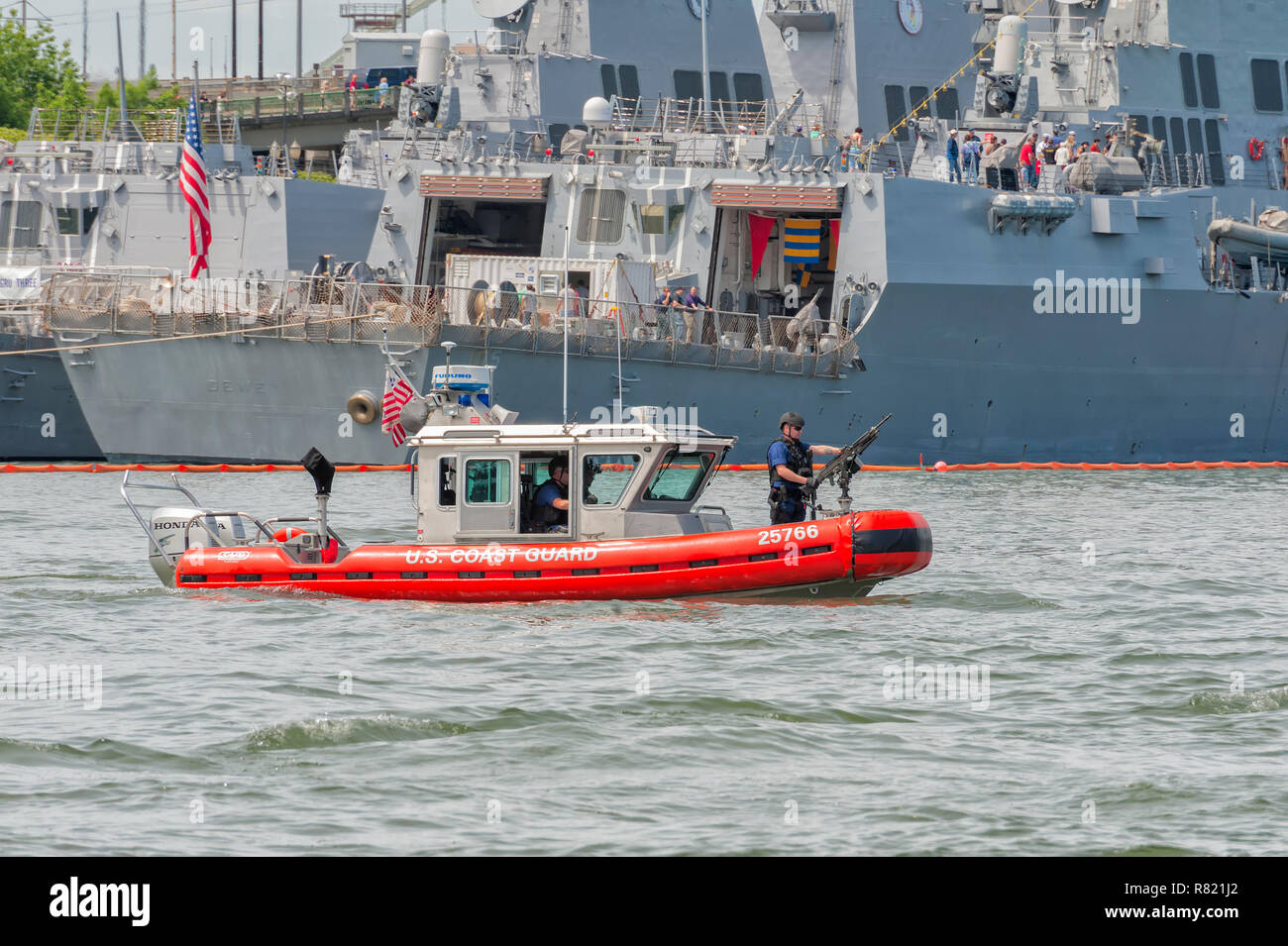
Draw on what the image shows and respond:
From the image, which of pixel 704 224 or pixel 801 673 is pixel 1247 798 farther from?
pixel 704 224

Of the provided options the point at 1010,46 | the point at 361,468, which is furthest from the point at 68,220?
the point at 1010,46

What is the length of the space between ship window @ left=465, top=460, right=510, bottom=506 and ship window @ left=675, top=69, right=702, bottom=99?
2956 cm

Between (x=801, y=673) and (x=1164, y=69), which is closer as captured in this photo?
(x=801, y=673)

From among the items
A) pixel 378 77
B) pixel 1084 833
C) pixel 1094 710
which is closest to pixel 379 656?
pixel 1094 710

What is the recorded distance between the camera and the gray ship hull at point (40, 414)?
3853 cm

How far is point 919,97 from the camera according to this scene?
152 feet

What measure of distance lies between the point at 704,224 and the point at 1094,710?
24947 mm

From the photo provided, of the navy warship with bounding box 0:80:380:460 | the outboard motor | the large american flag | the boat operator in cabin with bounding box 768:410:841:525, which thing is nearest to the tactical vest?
the boat operator in cabin with bounding box 768:410:841:525

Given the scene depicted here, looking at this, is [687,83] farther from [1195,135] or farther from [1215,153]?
[1215,153]

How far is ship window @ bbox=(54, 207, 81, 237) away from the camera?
4212 cm

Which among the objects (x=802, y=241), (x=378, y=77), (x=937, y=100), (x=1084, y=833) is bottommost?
(x=1084, y=833)

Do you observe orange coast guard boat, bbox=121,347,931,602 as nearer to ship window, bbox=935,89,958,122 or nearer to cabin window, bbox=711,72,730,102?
ship window, bbox=935,89,958,122

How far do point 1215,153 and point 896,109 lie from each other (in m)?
7.61
